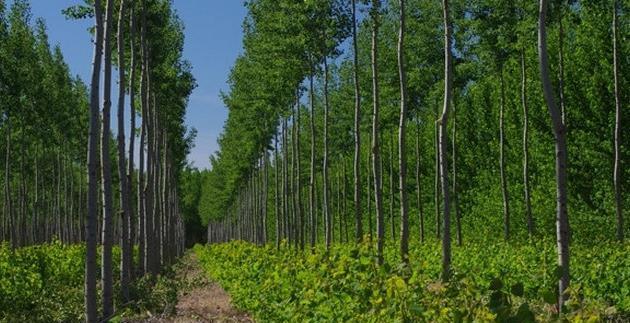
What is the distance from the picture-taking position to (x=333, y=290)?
606cm

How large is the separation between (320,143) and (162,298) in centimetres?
2942

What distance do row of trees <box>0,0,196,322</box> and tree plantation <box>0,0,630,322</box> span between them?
0.23 ft

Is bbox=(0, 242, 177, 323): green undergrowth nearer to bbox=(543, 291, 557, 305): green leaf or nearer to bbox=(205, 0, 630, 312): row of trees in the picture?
bbox=(205, 0, 630, 312): row of trees

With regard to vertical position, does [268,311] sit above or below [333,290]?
below

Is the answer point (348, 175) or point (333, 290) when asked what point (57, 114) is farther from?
point (333, 290)

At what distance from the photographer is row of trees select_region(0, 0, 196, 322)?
10484mm

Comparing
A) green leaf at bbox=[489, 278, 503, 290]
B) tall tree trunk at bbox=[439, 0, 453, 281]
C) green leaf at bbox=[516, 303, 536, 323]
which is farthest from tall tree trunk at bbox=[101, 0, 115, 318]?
green leaf at bbox=[516, 303, 536, 323]

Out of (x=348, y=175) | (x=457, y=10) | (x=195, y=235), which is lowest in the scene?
(x=195, y=235)

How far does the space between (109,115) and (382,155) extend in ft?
105

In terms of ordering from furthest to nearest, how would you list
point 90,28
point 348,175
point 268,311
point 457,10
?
1. point 348,175
2. point 457,10
3. point 90,28
4. point 268,311

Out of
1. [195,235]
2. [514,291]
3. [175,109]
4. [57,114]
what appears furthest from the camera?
[195,235]

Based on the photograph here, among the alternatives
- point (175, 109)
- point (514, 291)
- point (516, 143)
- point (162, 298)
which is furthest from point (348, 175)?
point (514, 291)

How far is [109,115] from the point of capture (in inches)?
418

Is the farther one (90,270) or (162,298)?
(162,298)
